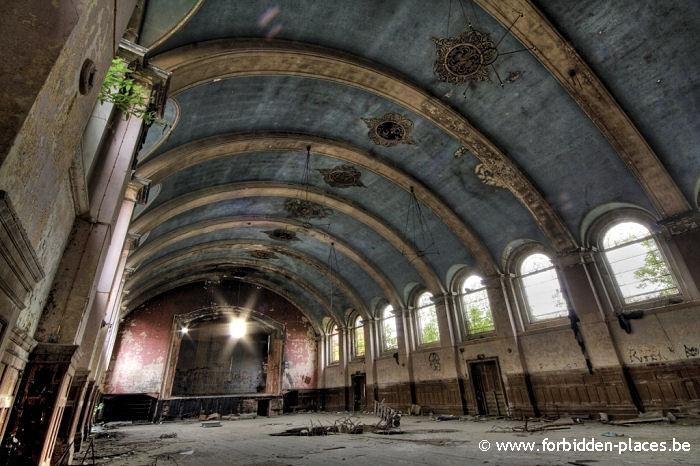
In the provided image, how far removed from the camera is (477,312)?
41.1ft

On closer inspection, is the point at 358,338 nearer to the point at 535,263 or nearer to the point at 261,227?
the point at 261,227

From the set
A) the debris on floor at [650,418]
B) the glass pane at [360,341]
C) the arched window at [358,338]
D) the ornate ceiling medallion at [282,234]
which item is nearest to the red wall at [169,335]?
the arched window at [358,338]

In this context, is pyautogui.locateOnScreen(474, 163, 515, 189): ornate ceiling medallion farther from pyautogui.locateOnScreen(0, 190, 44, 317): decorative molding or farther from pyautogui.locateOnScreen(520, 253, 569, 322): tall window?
pyautogui.locateOnScreen(0, 190, 44, 317): decorative molding

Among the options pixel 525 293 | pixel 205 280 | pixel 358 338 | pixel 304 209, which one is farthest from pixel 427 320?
pixel 205 280

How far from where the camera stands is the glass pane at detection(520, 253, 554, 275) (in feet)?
35.2

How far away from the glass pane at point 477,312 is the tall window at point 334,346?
360 inches

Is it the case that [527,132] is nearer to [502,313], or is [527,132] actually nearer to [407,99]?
[407,99]

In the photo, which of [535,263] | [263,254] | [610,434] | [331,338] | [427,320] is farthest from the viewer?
[331,338]

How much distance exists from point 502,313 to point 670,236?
4.86 m

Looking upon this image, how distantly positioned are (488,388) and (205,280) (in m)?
15.7

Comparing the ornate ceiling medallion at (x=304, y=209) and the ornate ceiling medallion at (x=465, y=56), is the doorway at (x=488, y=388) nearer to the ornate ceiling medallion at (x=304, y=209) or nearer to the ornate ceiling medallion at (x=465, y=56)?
the ornate ceiling medallion at (x=304, y=209)

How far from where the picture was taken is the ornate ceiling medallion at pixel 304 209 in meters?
13.0

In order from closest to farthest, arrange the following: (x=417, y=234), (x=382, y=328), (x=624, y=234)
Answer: (x=624, y=234)
(x=417, y=234)
(x=382, y=328)

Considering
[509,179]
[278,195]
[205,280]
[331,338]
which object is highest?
[278,195]
